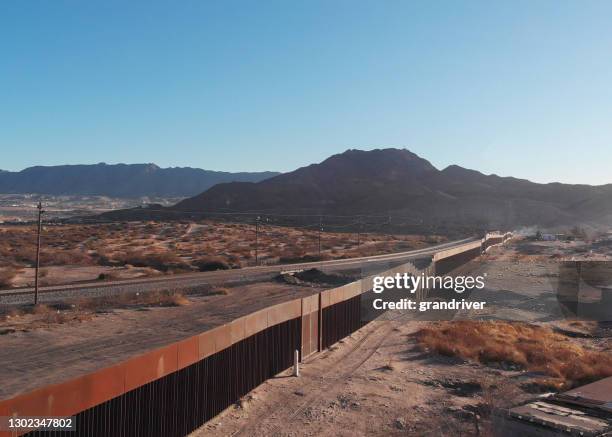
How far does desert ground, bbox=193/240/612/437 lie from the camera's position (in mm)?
13852

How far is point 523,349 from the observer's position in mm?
22594

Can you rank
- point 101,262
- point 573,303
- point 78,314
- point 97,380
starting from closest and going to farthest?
point 97,380 → point 78,314 → point 573,303 → point 101,262

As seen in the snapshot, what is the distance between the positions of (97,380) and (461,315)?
25935 mm

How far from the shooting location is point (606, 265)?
49969 mm

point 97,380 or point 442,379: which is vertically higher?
point 97,380

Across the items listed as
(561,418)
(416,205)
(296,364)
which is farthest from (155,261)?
(416,205)

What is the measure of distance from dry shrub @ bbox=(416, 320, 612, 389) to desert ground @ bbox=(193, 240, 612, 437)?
40 millimetres

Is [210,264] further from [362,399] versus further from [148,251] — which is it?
[362,399]

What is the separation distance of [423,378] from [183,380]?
28.9 feet

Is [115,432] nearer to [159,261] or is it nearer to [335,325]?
[335,325]

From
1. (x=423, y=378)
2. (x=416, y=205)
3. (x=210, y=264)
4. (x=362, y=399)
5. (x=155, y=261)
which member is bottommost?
(x=423, y=378)

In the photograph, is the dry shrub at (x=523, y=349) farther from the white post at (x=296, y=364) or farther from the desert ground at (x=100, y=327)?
the desert ground at (x=100, y=327)

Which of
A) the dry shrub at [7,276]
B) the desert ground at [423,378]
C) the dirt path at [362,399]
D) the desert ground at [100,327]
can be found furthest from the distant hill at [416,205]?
the dirt path at [362,399]

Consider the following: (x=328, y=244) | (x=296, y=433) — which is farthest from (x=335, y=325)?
(x=328, y=244)
